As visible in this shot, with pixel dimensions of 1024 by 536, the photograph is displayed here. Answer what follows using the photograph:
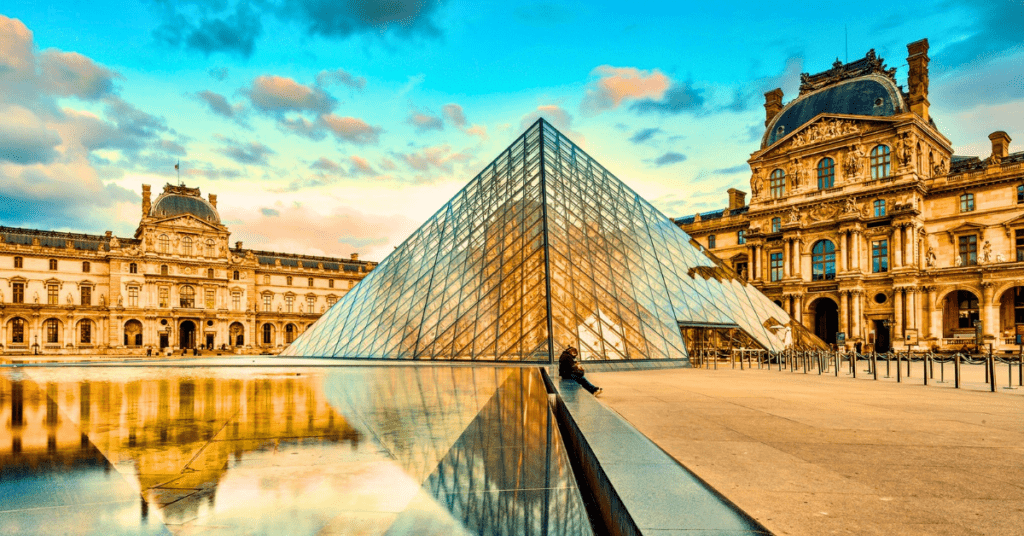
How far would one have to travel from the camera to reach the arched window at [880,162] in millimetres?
42594

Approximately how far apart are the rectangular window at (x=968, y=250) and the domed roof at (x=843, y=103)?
9391mm

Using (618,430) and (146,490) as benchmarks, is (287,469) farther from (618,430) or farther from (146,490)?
(618,430)

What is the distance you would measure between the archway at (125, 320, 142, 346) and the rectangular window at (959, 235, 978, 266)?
7091 centimetres

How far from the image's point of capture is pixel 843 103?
45594 millimetres

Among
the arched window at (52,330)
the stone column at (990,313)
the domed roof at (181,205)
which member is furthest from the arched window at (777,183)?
the arched window at (52,330)

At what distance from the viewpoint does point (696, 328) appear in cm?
2155

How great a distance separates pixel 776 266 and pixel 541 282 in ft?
118

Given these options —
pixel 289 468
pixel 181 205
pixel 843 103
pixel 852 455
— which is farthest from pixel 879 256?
pixel 181 205

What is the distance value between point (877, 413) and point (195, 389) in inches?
445

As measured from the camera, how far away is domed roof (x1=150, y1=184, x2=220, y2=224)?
6531 centimetres

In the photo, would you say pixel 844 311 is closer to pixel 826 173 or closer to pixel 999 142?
pixel 826 173

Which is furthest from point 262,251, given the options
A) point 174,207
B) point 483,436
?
point 483,436

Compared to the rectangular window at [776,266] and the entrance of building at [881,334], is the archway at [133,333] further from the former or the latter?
the entrance of building at [881,334]

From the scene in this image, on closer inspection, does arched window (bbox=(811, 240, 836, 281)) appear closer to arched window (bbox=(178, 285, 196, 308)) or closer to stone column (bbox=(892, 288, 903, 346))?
stone column (bbox=(892, 288, 903, 346))
